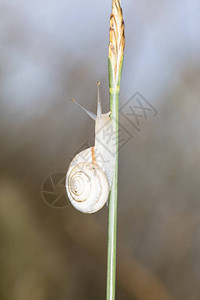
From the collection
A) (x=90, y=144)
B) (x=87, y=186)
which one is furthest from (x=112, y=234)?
(x=90, y=144)

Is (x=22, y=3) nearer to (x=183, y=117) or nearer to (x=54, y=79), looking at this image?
(x=54, y=79)

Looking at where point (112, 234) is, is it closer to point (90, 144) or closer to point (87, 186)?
point (87, 186)

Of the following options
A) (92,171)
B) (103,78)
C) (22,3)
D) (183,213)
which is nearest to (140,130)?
(103,78)

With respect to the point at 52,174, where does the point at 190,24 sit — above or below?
above

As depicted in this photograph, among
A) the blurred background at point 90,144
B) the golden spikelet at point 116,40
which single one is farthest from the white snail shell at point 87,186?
the blurred background at point 90,144

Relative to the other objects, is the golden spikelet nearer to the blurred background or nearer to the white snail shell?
the white snail shell

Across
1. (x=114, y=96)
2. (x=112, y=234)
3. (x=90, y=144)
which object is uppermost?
(x=90, y=144)

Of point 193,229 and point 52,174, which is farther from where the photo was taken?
point 52,174
